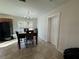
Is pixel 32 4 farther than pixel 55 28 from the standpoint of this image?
No

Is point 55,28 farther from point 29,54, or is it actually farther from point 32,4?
point 29,54

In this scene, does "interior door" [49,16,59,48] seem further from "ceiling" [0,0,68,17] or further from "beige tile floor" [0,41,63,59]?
"beige tile floor" [0,41,63,59]

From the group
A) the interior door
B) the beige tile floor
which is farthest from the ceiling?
the beige tile floor

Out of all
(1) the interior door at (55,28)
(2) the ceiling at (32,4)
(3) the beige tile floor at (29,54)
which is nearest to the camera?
(3) the beige tile floor at (29,54)

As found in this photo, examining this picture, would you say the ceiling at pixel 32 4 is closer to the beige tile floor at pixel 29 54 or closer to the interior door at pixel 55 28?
the interior door at pixel 55 28

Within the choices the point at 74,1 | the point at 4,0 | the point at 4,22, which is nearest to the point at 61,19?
the point at 74,1

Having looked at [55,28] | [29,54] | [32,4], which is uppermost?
[32,4]

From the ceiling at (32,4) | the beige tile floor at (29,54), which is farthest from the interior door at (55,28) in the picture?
the beige tile floor at (29,54)

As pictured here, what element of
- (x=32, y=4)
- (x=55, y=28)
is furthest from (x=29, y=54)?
(x=32, y=4)

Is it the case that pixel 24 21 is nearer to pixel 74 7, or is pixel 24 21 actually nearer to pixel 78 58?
pixel 74 7

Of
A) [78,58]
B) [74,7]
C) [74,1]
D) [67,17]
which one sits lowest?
[78,58]

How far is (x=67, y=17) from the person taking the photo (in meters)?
3.25

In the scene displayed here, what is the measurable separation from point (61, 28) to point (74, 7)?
1269mm

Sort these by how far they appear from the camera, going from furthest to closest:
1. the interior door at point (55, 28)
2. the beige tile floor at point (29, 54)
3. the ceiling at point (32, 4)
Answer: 1. the interior door at point (55, 28)
2. the ceiling at point (32, 4)
3. the beige tile floor at point (29, 54)
